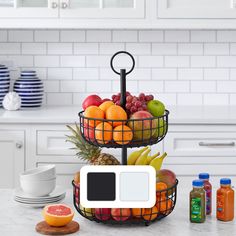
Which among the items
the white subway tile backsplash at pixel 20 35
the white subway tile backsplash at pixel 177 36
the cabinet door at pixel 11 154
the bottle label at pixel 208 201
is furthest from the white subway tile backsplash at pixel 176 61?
the bottle label at pixel 208 201

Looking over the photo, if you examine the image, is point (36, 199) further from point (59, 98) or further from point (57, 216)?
point (59, 98)

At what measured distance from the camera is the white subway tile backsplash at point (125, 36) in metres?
4.68

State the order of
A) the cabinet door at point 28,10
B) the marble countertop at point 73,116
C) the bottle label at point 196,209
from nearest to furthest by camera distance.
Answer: the bottle label at point 196,209
the marble countertop at point 73,116
the cabinet door at point 28,10

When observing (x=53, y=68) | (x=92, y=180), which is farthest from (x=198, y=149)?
(x=92, y=180)

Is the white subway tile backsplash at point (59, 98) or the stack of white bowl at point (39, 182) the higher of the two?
the white subway tile backsplash at point (59, 98)

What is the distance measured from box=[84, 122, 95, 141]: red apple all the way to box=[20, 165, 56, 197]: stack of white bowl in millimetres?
333

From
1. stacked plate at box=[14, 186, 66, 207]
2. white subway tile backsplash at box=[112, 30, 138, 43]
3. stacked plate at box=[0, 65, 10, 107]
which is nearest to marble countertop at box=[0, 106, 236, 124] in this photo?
stacked plate at box=[0, 65, 10, 107]

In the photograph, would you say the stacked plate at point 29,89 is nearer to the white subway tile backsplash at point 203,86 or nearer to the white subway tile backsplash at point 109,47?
the white subway tile backsplash at point 109,47

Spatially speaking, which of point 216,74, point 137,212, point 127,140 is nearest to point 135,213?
point 137,212

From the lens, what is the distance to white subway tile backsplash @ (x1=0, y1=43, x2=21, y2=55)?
15.4 ft

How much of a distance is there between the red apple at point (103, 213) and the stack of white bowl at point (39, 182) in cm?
33

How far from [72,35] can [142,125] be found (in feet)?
9.57

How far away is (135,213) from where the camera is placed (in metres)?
1.90

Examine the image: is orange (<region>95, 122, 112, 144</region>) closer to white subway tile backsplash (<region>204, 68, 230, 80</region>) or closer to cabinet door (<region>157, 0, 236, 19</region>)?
cabinet door (<region>157, 0, 236, 19</region>)
